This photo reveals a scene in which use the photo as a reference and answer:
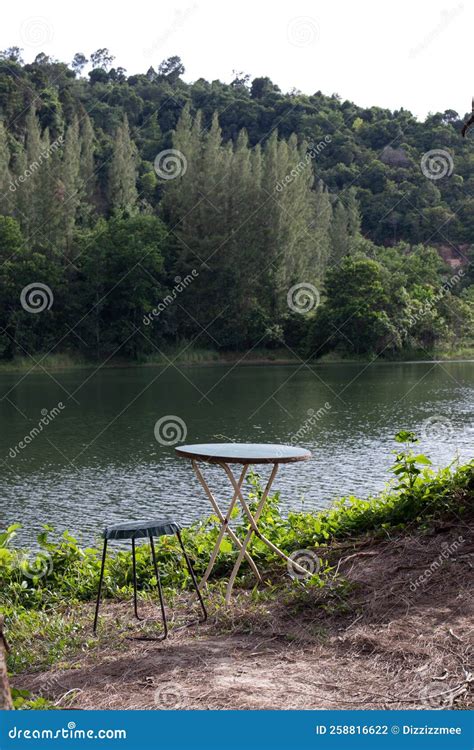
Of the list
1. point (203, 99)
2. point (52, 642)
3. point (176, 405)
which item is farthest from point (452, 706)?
point (203, 99)

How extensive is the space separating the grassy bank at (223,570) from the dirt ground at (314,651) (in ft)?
0.16

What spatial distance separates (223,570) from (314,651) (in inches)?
62.9

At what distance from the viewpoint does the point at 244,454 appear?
4.20m

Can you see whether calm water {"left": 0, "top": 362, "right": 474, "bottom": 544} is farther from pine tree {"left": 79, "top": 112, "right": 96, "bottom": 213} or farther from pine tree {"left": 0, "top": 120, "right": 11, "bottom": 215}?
pine tree {"left": 79, "top": 112, "right": 96, "bottom": 213}

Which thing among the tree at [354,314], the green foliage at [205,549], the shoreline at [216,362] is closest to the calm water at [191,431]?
the green foliage at [205,549]

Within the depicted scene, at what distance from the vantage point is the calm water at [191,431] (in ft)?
38.1

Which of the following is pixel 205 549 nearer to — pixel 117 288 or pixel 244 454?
pixel 244 454

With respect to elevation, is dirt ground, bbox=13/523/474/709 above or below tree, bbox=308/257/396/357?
below

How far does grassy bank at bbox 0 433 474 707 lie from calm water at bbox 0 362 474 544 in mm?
2914

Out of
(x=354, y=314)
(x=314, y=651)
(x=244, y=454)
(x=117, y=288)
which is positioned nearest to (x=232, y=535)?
(x=244, y=454)

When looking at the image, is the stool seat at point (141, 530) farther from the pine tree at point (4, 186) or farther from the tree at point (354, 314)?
the pine tree at point (4, 186)

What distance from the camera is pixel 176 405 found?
2542 centimetres

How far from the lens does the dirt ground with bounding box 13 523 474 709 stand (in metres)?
3.06

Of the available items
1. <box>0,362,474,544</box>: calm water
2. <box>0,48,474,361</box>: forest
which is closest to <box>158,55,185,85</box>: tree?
<box>0,48,474,361</box>: forest
